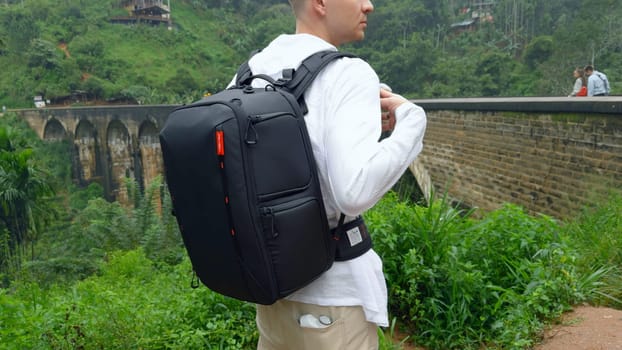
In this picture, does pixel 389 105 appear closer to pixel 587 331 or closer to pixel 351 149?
pixel 351 149

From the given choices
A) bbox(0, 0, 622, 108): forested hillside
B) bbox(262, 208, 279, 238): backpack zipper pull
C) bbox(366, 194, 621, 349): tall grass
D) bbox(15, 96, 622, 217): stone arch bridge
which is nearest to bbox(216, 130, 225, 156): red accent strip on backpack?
bbox(262, 208, 279, 238): backpack zipper pull

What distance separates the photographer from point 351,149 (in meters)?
0.79

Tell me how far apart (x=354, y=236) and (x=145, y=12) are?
167 ft

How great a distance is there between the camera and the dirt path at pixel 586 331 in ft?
5.56

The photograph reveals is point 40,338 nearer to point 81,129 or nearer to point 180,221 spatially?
point 180,221

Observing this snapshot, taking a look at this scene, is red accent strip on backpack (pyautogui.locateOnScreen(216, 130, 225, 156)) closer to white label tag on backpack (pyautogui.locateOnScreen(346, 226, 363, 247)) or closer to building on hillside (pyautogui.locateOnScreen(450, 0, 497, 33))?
white label tag on backpack (pyautogui.locateOnScreen(346, 226, 363, 247))

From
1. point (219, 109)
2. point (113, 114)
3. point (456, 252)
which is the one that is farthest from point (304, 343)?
point (113, 114)

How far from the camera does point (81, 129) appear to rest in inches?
1044

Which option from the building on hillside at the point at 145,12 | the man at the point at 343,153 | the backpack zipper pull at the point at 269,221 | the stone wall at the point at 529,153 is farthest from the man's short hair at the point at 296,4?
the building on hillside at the point at 145,12

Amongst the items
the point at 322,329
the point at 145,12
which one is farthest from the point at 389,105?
the point at 145,12

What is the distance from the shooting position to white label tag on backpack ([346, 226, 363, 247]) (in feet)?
3.00

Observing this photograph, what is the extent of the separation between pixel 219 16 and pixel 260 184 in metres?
56.2

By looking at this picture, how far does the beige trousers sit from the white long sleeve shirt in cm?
2

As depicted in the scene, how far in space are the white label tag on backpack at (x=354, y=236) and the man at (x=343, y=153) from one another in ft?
0.09
